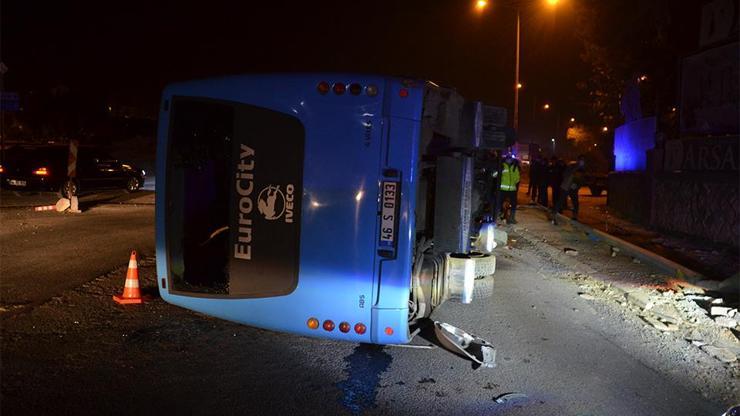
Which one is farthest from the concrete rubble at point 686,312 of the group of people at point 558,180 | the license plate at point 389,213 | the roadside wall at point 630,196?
the roadside wall at point 630,196

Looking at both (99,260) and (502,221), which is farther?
(502,221)

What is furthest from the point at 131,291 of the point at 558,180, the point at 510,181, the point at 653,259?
the point at 558,180

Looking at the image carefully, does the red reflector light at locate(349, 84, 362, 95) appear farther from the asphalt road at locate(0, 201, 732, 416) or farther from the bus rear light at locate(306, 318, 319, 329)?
the asphalt road at locate(0, 201, 732, 416)

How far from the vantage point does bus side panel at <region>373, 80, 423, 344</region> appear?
4.14m

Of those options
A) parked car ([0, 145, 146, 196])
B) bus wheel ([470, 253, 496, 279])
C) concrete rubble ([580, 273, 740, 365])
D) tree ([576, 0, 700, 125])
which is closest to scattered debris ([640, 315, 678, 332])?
concrete rubble ([580, 273, 740, 365])

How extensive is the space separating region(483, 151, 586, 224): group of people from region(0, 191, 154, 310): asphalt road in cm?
552

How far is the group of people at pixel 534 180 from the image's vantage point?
802cm

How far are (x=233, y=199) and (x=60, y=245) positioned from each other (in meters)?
6.94

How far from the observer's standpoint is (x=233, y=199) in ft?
14.4

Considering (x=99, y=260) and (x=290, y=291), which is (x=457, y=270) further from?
(x=99, y=260)

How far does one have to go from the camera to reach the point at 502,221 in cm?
1505

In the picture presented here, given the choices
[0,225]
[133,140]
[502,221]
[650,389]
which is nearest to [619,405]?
[650,389]

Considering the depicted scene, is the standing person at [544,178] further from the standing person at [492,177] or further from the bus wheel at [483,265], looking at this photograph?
the bus wheel at [483,265]

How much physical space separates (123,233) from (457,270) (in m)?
8.47
